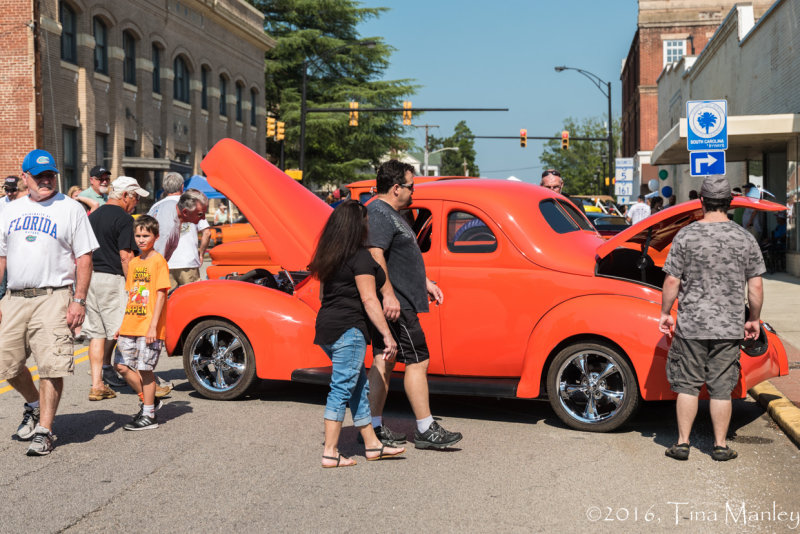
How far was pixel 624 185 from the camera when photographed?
3819 cm

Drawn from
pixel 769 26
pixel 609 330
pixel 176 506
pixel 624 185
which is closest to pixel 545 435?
pixel 609 330

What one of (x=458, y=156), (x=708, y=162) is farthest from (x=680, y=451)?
(x=458, y=156)

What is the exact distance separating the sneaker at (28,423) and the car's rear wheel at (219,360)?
172 centimetres

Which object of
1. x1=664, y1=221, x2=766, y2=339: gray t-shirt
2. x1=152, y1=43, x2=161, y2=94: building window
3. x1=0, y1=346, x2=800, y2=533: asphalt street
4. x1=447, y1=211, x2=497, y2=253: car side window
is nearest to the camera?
x1=0, y1=346, x2=800, y2=533: asphalt street

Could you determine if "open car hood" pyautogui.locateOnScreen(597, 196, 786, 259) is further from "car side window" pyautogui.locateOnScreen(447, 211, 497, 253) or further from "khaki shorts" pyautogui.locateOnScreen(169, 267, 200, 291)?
"khaki shorts" pyautogui.locateOnScreen(169, 267, 200, 291)

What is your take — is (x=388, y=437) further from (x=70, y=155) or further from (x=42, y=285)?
(x=70, y=155)

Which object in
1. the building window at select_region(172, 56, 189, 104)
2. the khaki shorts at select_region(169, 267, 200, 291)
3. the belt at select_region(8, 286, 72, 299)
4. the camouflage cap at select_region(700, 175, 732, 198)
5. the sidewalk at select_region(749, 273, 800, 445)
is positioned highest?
the building window at select_region(172, 56, 189, 104)

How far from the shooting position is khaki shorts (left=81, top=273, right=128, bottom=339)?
8758 mm

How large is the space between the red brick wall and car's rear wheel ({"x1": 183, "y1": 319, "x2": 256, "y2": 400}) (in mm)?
21340

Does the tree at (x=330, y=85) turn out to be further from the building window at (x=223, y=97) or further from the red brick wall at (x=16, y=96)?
the red brick wall at (x=16, y=96)

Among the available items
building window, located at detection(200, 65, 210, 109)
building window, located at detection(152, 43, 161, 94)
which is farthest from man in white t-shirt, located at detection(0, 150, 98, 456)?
building window, located at detection(200, 65, 210, 109)

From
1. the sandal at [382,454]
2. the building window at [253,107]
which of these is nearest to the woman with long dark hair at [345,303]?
the sandal at [382,454]

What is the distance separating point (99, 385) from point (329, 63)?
174 ft

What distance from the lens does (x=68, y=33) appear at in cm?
3045
